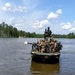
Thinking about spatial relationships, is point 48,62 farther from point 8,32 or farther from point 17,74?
point 8,32

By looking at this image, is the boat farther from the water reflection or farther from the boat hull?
the water reflection

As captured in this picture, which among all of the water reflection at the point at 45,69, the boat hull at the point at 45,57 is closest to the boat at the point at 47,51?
the boat hull at the point at 45,57

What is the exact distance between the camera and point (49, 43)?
2836 cm

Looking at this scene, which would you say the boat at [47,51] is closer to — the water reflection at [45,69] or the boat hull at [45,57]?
the boat hull at [45,57]

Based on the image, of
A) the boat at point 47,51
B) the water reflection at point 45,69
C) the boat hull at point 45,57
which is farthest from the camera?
the boat at point 47,51

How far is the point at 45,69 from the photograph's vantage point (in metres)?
24.2

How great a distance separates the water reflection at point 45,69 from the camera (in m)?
22.4

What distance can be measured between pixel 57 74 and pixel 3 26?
175008 mm

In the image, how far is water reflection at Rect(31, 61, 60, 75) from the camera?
22438 mm

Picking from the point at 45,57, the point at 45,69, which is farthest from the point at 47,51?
the point at 45,69

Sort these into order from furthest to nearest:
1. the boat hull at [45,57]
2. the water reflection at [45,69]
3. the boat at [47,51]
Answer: the boat at [47,51]
the boat hull at [45,57]
the water reflection at [45,69]

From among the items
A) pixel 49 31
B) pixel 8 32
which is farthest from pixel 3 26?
pixel 49 31

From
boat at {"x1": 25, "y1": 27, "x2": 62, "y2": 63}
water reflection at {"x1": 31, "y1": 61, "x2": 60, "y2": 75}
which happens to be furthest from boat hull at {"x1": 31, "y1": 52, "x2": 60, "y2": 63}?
water reflection at {"x1": 31, "y1": 61, "x2": 60, "y2": 75}

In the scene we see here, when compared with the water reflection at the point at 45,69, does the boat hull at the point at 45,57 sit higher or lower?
higher
